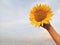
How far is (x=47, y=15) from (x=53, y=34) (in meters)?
0.12

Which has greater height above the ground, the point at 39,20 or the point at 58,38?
the point at 39,20

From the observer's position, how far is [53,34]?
67 cm

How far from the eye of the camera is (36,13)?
2.52 ft

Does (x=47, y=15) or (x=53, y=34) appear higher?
(x=47, y=15)

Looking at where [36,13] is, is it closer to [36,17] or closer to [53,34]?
[36,17]

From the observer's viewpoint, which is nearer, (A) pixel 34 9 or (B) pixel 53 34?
(B) pixel 53 34

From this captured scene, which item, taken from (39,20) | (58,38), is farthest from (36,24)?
(58,38)

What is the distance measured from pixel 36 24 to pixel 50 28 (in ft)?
0.31

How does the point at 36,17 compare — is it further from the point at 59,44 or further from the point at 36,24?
the point at 59,44

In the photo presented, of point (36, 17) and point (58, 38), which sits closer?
point (58, 38)

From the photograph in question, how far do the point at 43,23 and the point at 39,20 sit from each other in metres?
0.05

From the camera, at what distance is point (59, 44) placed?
25.9 inches

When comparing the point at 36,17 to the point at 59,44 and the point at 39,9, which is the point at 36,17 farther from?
the point at 59,44

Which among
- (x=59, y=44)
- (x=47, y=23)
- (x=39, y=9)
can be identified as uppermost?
(x=39, y=9)
